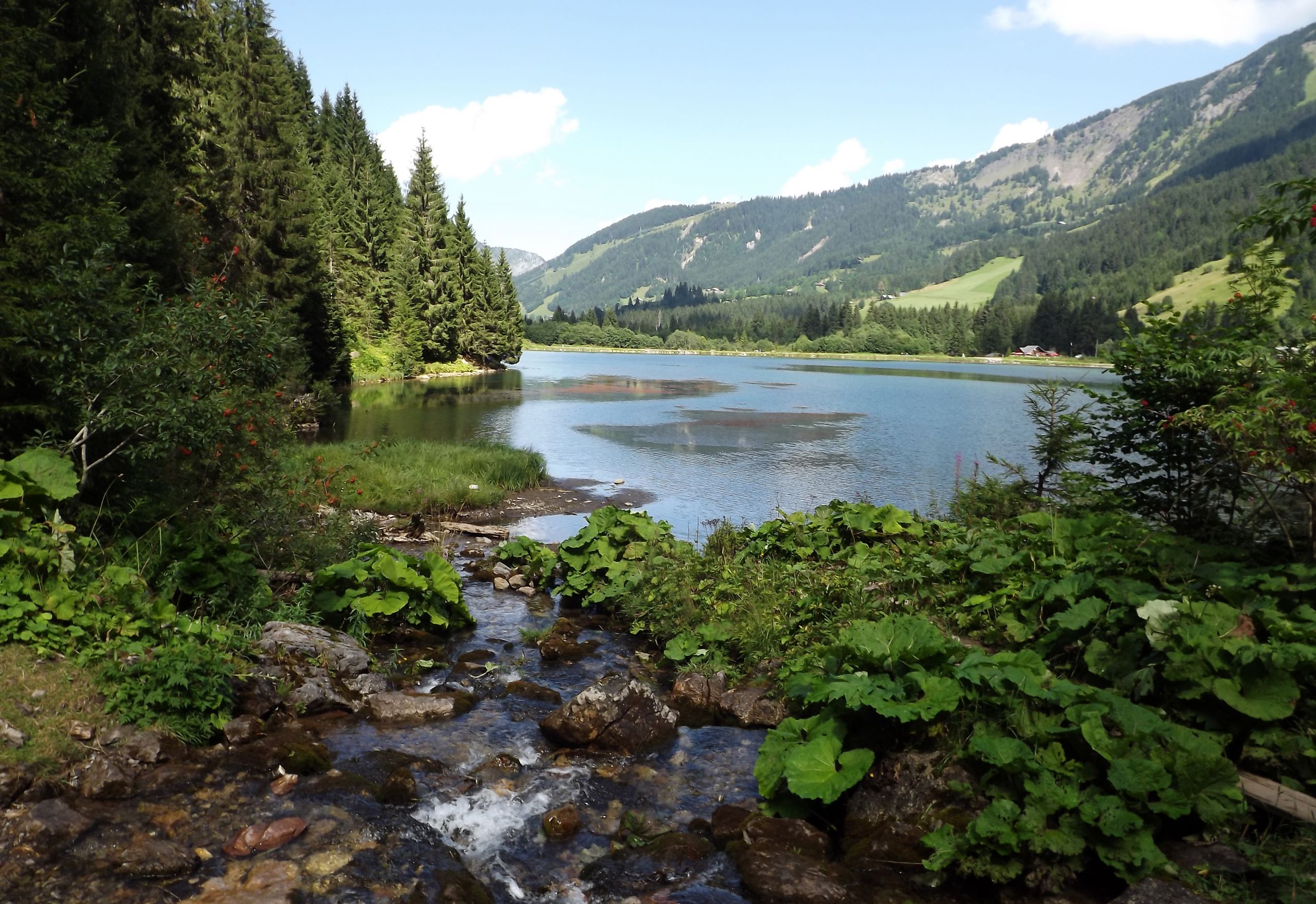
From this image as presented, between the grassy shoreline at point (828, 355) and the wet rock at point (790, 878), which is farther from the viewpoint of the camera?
the grassy shoreline at point (828, 355)

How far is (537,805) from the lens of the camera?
6758mm

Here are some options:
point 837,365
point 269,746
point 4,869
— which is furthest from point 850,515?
point 837,365

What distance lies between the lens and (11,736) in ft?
19.6

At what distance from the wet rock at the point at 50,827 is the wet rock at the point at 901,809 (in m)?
5.64

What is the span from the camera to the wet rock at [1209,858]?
15.0 feet

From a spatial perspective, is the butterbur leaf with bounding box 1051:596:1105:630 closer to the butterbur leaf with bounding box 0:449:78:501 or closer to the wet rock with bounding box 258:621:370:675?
the wet rock with bounding box 258:621:370:675

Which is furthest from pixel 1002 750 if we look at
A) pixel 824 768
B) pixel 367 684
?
pixel 367 684

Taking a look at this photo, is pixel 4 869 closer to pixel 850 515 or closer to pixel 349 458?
pixel 850 515

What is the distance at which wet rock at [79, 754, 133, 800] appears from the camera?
601 cm

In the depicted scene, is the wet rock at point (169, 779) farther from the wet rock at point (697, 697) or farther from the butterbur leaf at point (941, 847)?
the butterbur leaf at point (941, 847)

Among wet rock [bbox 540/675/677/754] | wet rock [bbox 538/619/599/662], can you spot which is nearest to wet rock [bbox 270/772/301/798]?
wet rock [bbox 540/675/677/754]

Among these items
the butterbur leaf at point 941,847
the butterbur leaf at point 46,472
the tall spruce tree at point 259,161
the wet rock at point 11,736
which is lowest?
the butterbur leaf at point 941,847

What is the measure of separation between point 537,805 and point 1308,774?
Result: 5.66 m

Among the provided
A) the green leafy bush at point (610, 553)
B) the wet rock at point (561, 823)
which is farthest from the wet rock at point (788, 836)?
the green leafy bush at point (610, 553)
